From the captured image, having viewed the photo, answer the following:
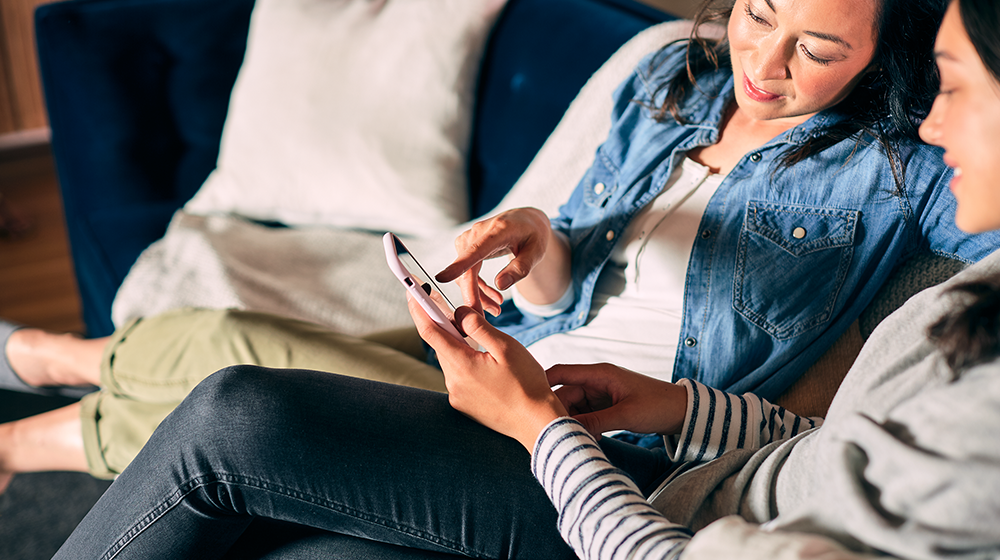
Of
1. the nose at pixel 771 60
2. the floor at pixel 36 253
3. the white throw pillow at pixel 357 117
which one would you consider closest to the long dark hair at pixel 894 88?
the nose at pixel 771 60

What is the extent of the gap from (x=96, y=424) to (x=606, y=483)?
86cm

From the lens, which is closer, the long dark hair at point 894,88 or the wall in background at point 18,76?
the long dark hair at point 894,88

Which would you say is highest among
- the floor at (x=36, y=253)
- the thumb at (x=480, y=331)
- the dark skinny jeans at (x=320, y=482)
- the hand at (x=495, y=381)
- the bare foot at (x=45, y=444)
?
the thumb at (x=480, y=331)

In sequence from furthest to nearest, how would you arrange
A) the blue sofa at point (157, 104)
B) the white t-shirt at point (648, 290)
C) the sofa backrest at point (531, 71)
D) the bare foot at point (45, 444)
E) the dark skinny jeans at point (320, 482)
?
the blue sofa at point (157, 104) → the sofa backrest at point (531, 71) → the bare foot at point (45, 444) → the white t-shirt at point (648, 290) → the dark skinny jeans at point (320, 482)

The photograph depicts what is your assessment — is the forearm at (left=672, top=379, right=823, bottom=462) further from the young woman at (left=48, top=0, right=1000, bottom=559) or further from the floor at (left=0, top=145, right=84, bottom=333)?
the floor at (left=0, top=145, right=84, bottom=333)

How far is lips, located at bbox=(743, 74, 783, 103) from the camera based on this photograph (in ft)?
2.94

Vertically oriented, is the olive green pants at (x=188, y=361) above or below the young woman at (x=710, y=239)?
below

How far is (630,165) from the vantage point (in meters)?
1.08

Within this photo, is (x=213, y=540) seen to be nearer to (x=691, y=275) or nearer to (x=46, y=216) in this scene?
(x=691, y=275)

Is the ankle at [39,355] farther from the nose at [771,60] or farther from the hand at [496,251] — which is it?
the nose at [771,60]

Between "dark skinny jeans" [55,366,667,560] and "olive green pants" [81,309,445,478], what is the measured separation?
251 mm

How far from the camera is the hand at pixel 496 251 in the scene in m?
0.86

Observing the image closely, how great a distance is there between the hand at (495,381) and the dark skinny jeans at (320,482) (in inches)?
1.2

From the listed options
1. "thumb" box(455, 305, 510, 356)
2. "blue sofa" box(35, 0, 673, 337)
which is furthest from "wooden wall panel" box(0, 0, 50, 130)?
"thumb" box(455, 305, 510, 356)
